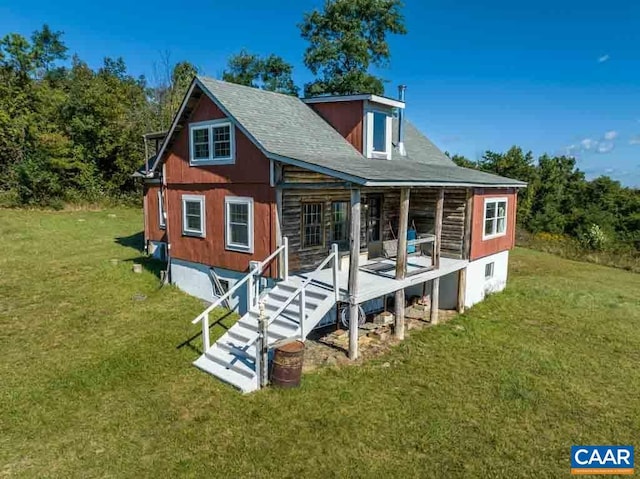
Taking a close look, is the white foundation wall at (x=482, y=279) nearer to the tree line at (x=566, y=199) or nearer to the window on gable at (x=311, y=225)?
the window on gable at (x=311, y=225)

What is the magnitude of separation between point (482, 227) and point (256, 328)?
1015 centimetres

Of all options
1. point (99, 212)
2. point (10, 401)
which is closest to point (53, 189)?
point (99, 212)

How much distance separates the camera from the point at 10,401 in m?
8.53

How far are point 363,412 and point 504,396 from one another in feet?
11.2

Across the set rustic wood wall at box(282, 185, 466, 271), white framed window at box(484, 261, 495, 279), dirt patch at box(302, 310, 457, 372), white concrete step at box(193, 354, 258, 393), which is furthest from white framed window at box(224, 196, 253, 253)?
white framed window at box(484, 261, 495, 279)

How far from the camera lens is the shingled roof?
10.9 metres

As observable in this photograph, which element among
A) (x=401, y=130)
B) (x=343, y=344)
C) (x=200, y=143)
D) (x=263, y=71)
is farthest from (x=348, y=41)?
(x=343, y=344)

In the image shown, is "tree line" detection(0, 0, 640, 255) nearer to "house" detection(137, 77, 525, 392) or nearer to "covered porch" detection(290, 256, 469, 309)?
"house" detection(137, 77, 525, 392)

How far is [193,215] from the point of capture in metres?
15.2

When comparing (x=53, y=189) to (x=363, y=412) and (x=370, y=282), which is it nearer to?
(x=370, y=282)

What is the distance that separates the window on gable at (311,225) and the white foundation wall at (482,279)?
6.22 m

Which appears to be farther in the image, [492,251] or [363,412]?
[492,251]

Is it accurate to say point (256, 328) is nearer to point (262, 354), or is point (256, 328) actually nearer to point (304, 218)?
point (262, 354)

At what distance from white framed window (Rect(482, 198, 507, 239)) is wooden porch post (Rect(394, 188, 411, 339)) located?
232 inches
